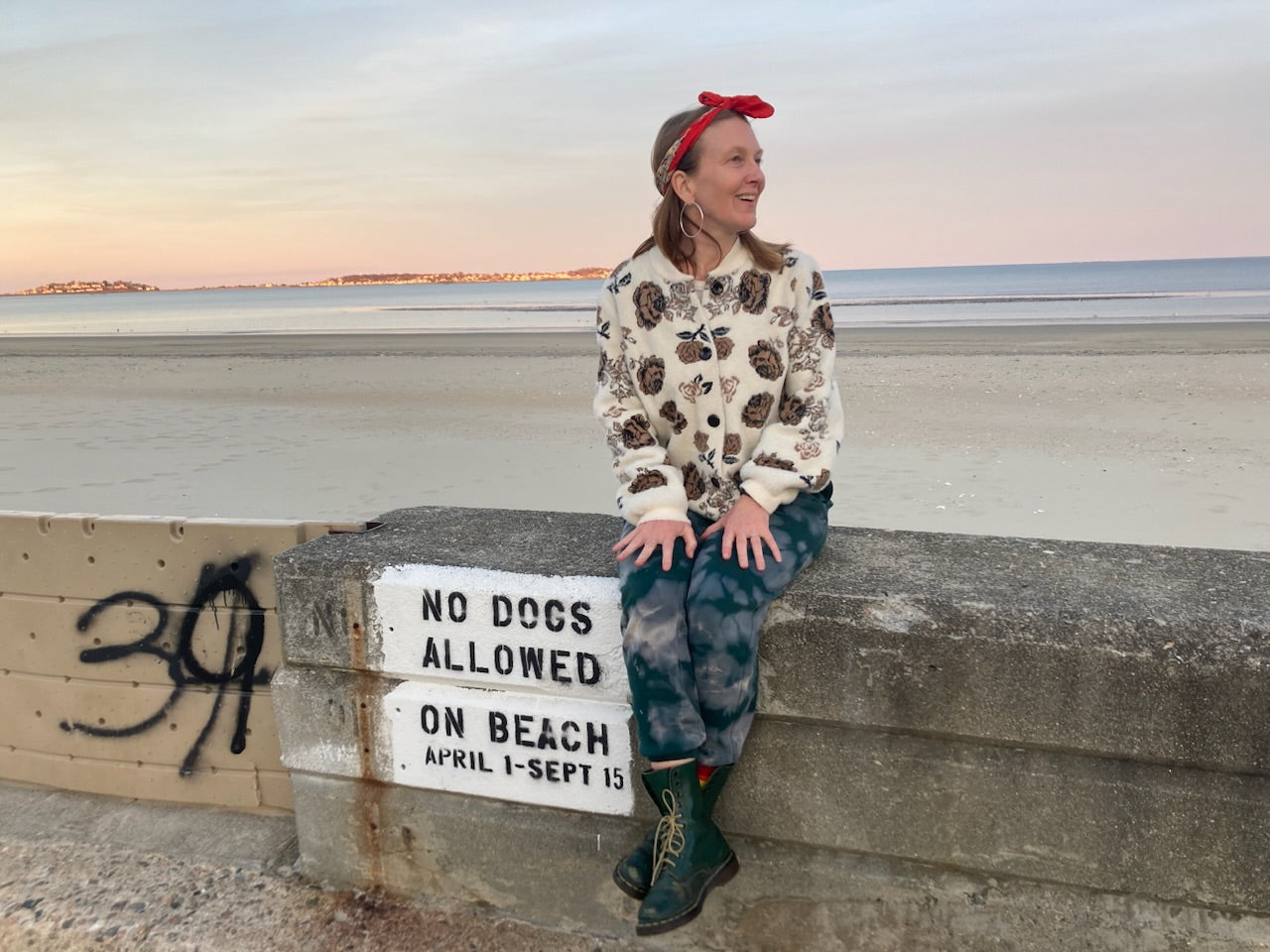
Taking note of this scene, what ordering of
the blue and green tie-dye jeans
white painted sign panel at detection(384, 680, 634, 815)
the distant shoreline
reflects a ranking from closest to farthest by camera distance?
the blue and green tie-dye jeans < white painted sign panel at detection(384, 680, 634, 815) < the distant shoreline

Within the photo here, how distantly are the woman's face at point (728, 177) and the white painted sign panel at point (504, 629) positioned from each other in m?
1.00

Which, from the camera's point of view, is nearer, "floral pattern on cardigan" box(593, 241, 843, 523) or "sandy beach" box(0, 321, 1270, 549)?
"floral pattern on cardigan" box(593, 241, 843, 523)

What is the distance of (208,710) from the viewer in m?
Answer: 3.16

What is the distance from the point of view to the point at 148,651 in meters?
3.16

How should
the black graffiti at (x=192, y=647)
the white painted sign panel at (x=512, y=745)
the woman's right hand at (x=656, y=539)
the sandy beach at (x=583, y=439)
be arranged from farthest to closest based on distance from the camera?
the sandy beach at (x=583, y=439), the black graffiti at (x=192, y=647), the white painted sign panel at (x=512, y=745), the woman's right hand at (x=656, y=539)

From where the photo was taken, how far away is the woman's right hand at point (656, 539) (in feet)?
7.49

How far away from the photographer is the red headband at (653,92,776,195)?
2479 mm

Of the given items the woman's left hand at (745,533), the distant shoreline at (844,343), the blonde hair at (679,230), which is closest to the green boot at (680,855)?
the woman's left hand at (745,533)

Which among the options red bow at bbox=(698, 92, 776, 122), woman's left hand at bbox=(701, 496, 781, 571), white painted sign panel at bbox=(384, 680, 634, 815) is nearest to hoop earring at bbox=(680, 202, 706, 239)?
red bow at bbox=(698, 92, 776, 122)

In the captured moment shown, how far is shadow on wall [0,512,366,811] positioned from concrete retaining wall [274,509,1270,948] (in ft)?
1.45

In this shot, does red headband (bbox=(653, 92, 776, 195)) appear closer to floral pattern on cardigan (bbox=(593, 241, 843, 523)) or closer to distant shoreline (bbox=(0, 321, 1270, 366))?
floral pattern on cardigan (bbox=(593, 241, 843, 523))

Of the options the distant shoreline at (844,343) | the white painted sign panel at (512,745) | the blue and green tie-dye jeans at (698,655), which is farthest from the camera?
the distant shoreline at (844,343)

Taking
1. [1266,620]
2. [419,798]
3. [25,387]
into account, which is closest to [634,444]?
[419,798]

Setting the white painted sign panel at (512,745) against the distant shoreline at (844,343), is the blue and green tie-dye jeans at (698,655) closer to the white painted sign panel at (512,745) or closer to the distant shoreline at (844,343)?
the white painted sign panel at (512,745)
